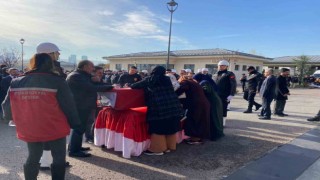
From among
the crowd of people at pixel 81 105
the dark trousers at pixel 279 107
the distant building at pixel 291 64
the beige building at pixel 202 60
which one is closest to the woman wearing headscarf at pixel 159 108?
the crowd of people at pixel 81 105

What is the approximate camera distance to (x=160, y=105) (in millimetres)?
4848

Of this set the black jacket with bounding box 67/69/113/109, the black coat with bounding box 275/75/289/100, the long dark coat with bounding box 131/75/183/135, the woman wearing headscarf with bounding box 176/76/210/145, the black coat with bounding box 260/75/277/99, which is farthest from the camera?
the black coat with bounding box 275/75/289/100

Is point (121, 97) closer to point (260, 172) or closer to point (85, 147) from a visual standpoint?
point (85, 147)

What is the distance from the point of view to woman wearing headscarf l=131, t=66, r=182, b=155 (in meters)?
4.86

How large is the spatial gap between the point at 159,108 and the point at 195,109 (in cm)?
113

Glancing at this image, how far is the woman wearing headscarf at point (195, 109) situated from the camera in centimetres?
567

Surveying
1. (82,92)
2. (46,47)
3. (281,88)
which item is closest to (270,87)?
(281,88)

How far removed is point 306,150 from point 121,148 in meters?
3.94

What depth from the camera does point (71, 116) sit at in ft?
9.96

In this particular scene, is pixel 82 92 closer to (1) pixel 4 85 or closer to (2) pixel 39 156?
(2) pixel 39 156

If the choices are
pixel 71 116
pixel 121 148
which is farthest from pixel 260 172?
pixel 71 116

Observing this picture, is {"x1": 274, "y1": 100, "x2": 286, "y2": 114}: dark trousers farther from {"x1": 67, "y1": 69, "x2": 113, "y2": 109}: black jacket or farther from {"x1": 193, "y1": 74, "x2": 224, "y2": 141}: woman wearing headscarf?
{"x1": 67, "y1": 69, "x2": 113, "y2": 109}: black jacket

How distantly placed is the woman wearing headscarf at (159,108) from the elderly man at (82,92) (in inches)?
29.7

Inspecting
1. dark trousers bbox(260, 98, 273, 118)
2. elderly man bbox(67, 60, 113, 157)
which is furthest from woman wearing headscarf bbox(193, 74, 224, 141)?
dark trousers bbox(260, 98, 273, 118)
